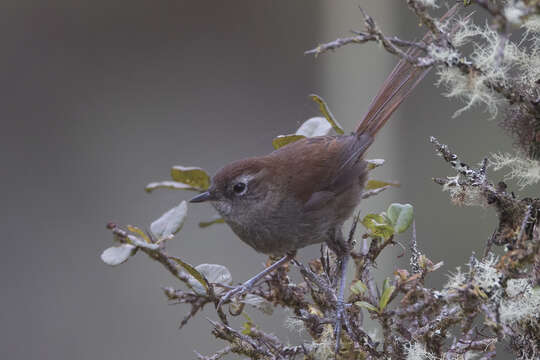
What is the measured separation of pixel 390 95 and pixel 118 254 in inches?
41.9

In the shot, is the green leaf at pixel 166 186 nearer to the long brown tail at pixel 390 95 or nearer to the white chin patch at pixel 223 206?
the white chin patch at pixel 223 206

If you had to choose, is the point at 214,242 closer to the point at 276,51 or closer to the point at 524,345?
the point at 276,51

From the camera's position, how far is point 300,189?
7.00 ft

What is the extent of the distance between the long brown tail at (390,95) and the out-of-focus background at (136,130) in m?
1.93

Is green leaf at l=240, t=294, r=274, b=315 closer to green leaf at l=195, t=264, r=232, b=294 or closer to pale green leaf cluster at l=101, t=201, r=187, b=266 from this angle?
green leaf at l=195, t=264, r=232, b=294

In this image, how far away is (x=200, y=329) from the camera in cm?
413

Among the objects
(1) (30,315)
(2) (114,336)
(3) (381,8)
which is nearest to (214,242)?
(2) (114,336)

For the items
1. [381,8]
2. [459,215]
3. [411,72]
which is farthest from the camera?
[381,8]

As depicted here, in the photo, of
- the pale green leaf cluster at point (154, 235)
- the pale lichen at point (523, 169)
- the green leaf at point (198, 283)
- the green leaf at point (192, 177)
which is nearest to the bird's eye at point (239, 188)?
the green leaf at point (192, 177)

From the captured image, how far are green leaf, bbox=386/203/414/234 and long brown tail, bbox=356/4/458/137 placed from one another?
0.52 meters

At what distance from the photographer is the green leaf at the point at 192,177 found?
1.72m

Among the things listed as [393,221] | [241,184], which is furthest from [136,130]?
[393,221]

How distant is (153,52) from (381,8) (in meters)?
1.68

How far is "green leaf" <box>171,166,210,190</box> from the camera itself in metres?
1.72
